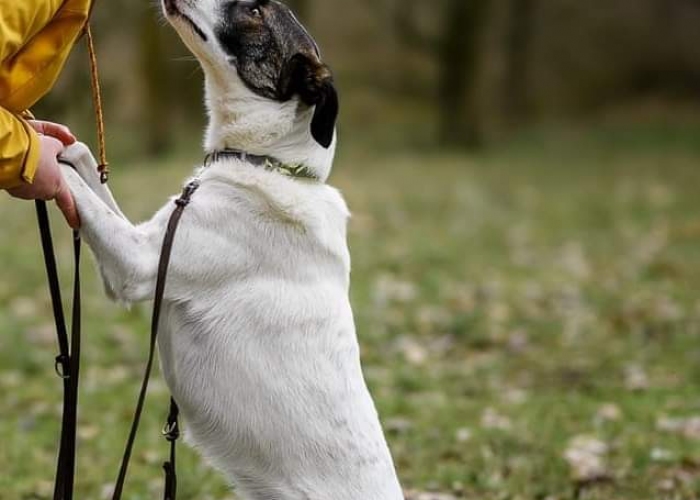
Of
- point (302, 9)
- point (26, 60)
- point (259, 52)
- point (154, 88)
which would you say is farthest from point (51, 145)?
point (302, 9)

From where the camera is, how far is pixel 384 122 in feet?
92.4

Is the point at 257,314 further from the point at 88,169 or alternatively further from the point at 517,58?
the point at 517,58

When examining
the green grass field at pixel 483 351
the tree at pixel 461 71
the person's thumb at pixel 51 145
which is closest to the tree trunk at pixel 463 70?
the tree at pixel 461 71

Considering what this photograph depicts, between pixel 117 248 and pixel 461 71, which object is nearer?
pixel 117 248

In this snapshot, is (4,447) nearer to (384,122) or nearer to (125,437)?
(125,437)

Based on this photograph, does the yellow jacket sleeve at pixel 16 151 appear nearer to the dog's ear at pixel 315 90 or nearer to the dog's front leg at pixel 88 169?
the dog's front leg at pixel 88 169

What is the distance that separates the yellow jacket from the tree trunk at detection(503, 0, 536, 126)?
25609mm

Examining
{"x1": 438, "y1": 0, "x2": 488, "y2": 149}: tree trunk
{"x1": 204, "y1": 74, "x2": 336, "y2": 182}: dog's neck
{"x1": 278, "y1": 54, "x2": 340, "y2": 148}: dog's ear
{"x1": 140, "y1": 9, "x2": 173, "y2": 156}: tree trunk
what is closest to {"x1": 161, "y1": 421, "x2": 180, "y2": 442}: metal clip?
{"x1": 204, "y1": 74, "x2": 336, "y2": 182}: dog's neck

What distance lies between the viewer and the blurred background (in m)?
5.51

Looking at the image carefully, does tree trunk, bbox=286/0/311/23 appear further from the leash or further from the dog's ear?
the leash

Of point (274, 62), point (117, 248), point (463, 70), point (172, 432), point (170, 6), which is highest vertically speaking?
point (463, 70)

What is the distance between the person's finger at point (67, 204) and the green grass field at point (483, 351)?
2.01m

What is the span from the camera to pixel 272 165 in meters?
3.67

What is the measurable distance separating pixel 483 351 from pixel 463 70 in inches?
650
